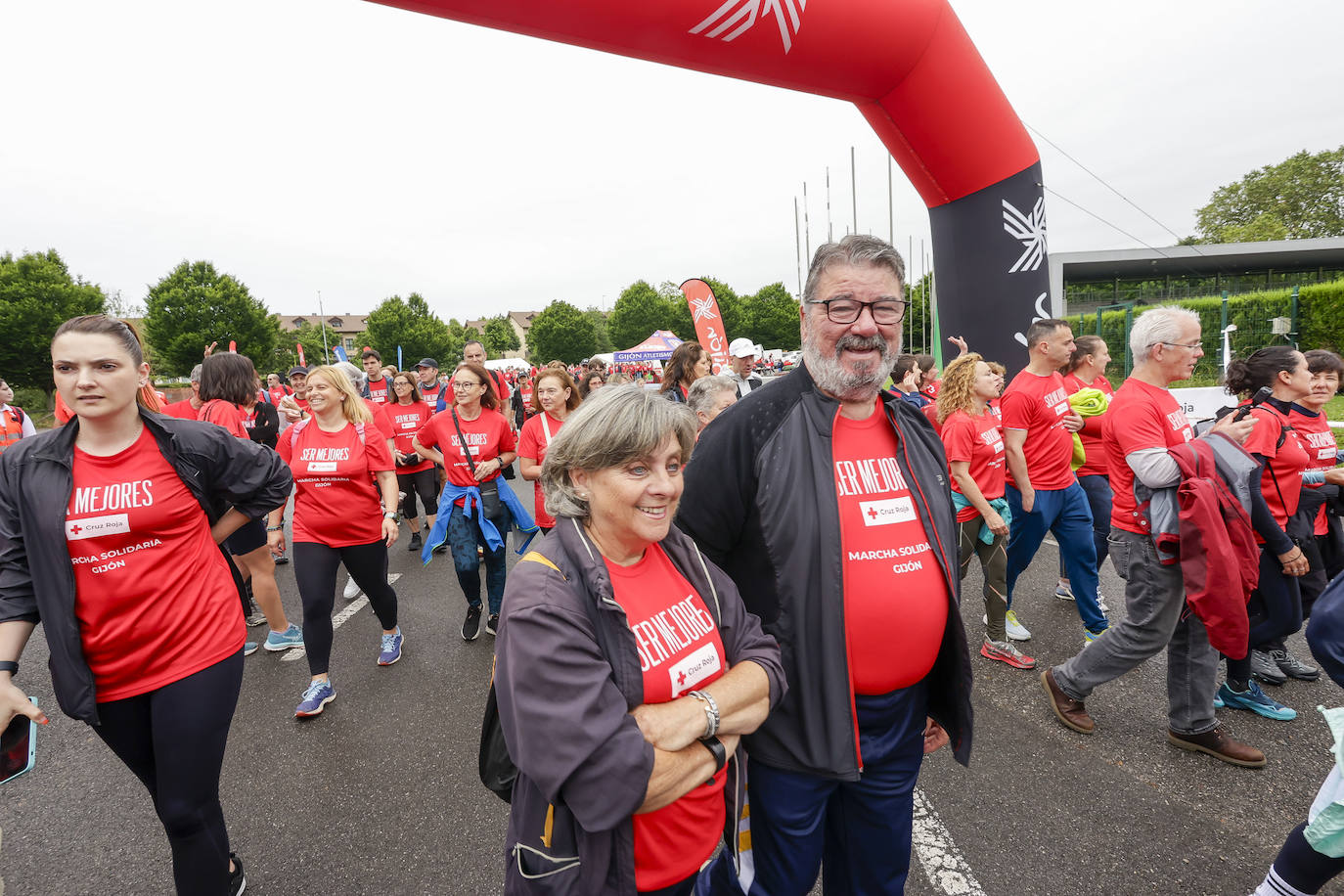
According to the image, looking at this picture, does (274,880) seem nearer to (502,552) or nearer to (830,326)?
(502,552)

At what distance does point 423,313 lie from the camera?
64125mm

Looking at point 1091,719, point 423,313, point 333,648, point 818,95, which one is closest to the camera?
point 1091,719

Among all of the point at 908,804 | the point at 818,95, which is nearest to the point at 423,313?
the point at 818,95

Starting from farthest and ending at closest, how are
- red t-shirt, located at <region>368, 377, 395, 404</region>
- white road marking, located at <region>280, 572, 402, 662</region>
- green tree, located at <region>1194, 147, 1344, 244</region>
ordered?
green tree, located at <region>1194, 147, 1344, 244</region>
red t-shirt, located at <region>368, 377, 395, 404</region>
white road marking, located at <region>280, 572, 402, 662</region>

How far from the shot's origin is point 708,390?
4105 mm

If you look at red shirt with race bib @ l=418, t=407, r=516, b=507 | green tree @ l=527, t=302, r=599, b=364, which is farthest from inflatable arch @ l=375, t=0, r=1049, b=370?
green tree @ l=527, t=302, r=599, b=364

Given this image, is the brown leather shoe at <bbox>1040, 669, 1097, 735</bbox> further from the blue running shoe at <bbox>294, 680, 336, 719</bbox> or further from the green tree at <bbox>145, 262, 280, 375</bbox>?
the green tree at <bbox>145, 262, 280, 375</bbox>

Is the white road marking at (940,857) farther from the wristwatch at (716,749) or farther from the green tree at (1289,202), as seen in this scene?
the green tree at (1289,202)

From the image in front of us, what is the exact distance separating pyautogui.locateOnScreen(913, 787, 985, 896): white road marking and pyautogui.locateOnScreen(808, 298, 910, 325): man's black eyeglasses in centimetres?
203

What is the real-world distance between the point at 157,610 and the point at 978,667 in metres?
4.07

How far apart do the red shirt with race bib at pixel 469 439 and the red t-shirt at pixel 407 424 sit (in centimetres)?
→ 203

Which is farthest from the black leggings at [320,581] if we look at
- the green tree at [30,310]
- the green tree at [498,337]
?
the green tree at [498,337]

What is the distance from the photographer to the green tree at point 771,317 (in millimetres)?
62125

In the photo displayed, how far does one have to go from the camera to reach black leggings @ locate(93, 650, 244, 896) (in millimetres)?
1902
